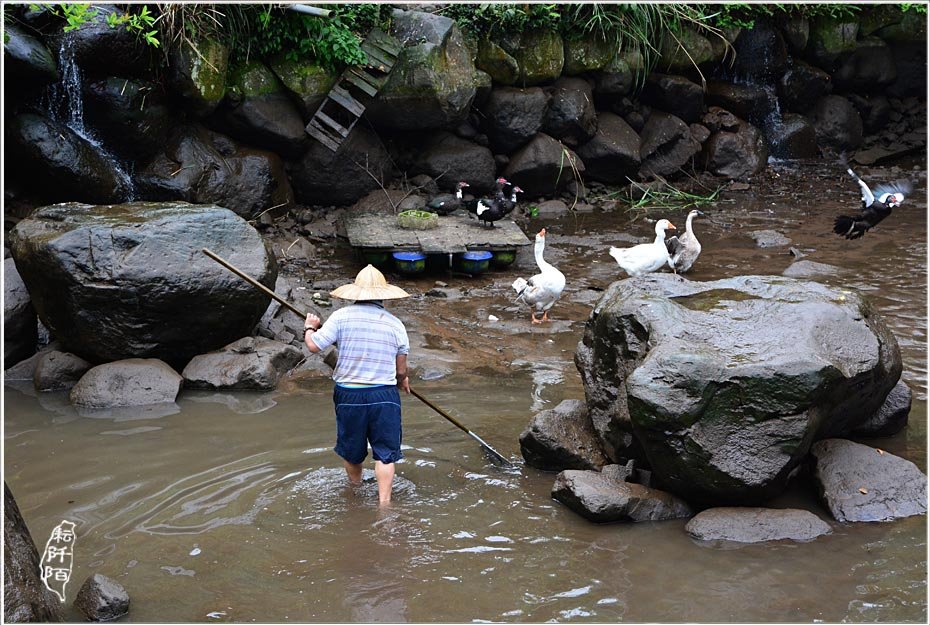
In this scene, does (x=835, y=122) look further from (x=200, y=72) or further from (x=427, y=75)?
(x=200, y=72)

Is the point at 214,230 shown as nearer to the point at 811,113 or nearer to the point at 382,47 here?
the point at 382,47

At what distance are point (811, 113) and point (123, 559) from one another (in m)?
14.5

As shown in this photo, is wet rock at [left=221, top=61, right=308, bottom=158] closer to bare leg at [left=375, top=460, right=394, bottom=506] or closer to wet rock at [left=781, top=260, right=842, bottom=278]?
wet rock at [left=781, top=260, right=842, bottom=278]

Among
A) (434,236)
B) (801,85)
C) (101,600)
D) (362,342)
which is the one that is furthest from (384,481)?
(801,85)

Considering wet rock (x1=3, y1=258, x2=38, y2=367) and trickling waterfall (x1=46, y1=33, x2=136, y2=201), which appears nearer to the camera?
wet rock (x1=3, y1=258, x2=38, y2=367)

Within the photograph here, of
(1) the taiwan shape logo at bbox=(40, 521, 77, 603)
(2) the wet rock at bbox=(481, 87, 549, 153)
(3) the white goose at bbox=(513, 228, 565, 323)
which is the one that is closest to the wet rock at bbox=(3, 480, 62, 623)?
(1) the taiwan shape logo at bbox=(40, 521, 77, 603)

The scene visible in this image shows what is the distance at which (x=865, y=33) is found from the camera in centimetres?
1561

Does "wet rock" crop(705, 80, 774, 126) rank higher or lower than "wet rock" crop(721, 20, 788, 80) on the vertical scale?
lower

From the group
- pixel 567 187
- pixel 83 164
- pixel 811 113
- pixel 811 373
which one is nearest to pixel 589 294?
pixel 567 187

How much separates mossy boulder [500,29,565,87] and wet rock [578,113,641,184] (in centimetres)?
132

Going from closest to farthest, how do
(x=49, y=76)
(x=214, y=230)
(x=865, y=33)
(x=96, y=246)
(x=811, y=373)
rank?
(x=811, y=373) < (x=96, y=246) < (x=214, y=230) < (x=49, y=76) < (x=865, y=33)

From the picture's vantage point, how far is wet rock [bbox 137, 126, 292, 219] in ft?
36.5

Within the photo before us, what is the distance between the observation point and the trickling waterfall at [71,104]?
10.2m

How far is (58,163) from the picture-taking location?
1026cm
